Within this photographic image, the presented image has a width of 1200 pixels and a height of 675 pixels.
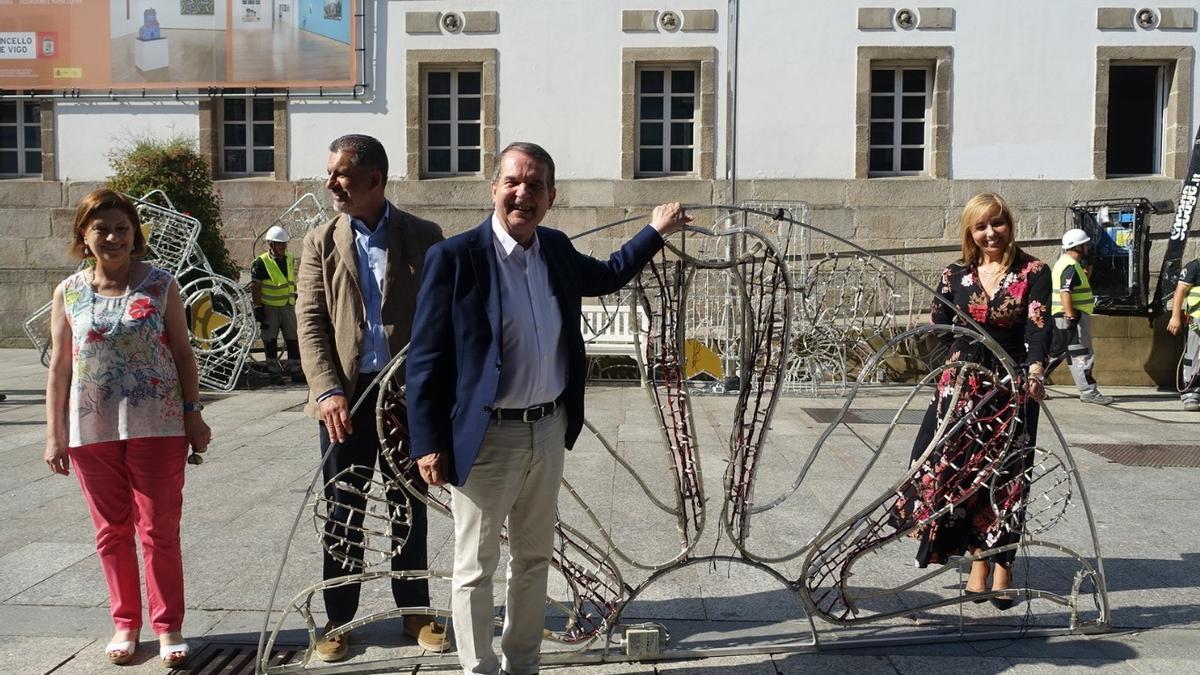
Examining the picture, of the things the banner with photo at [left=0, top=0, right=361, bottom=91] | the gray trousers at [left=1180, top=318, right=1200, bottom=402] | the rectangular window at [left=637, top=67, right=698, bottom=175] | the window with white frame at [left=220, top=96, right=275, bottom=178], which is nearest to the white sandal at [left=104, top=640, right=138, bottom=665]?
the gray trousers at [left=1180, top=318, right=1200, bottom=402]

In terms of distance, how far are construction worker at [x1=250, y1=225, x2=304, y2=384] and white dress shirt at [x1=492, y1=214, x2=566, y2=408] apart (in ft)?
29.0

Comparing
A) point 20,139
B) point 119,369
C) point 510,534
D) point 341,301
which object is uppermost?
point 20,139

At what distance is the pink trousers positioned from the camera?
3703 millimetres

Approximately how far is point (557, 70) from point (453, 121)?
1641 mm

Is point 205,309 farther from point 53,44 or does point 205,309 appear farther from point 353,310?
point 353,310

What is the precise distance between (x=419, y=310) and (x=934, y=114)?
1245 centimetres

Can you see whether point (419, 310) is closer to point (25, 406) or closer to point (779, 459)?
point (779, 459)

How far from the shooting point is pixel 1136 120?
1448 cm

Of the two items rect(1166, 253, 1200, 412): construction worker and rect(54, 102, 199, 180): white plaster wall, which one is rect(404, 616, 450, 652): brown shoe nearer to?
rect(1166, 253, 1200, 412): construction worker

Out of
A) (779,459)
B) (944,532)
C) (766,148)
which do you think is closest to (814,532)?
(944,532)

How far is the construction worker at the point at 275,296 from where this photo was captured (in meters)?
11.6

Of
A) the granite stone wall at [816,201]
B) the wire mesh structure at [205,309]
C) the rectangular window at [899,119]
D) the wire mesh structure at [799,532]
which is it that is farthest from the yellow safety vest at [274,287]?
the rectangular window at [899,119]

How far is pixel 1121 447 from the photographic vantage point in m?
8.02

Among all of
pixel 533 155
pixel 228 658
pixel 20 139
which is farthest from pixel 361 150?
pixel 20 139
